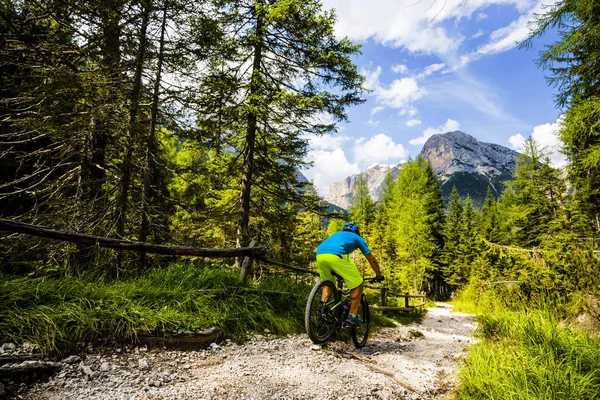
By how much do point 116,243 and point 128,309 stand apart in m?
0.93

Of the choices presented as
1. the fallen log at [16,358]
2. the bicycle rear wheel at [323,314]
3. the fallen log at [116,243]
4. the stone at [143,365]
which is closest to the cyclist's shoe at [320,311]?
the bicycle rear wheel at [323,314]

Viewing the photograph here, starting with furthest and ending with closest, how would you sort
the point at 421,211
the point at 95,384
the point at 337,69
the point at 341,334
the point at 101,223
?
the point at 421,211 < the point at 337,69 < the point at 101,223 < the point at 341,334 < the point at 95,384

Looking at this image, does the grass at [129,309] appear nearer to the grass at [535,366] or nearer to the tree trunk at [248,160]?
the grass at [535,366]

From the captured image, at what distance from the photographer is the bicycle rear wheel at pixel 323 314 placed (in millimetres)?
5066

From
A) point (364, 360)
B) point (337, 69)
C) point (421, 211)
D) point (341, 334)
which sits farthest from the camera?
point (421, 211)

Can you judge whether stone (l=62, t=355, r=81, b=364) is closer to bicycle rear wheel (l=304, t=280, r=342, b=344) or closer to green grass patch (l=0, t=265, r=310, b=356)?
green grass patch (l=0, t=265, r=310, b=356)

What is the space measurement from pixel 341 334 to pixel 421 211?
87.1 ft

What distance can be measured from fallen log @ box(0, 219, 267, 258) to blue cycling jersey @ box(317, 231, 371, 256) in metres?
1.25

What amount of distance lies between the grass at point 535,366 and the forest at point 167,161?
0.09 m

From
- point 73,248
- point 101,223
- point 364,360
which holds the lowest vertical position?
point 364,360

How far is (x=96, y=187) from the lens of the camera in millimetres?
8086

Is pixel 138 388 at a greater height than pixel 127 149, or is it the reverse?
pixel 127 149

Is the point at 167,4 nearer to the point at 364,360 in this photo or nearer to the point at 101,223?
the point at 101,223

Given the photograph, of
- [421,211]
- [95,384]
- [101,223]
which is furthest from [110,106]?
[421,211]
